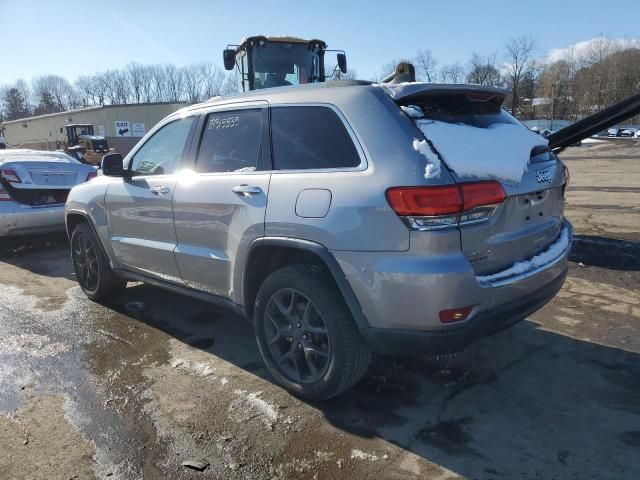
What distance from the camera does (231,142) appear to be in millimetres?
3684

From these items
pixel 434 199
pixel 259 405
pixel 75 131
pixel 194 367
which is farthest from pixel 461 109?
pixel 75 131

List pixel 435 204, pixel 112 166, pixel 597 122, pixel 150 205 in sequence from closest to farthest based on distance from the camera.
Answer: pixel 435 204, pixel 150 205, pixel 112 166, pixel 597 122

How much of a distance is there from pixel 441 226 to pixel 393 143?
53cm

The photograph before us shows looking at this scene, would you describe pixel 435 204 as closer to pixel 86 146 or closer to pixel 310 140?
pixel 310 140

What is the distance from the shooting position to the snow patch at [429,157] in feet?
8.52

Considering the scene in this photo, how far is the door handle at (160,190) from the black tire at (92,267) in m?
1.27

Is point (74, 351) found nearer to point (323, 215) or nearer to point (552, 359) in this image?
point (323, 215)

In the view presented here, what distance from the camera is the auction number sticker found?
3.70 m

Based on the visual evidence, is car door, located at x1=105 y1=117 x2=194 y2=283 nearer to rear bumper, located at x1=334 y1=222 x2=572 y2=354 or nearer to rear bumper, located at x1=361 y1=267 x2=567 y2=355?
rear bumper, located at x1=334 y1=222 x2=572 y2=354

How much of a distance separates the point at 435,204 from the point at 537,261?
3.02ft

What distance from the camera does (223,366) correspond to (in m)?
3.83

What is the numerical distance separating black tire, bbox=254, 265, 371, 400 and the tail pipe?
13.3ft

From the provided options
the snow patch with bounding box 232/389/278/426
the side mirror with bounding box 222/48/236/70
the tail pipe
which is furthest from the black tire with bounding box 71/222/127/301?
the side mirror with bounding box 222/48/236/70

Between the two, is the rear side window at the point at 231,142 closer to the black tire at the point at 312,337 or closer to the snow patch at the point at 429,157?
the black tire at the point at 312,337
